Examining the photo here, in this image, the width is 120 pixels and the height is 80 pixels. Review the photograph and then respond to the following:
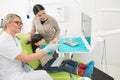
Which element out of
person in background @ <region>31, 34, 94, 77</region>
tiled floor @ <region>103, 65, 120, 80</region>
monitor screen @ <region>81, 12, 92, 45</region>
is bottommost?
tiled floor @ <region>103, 65, 120, 80</region>

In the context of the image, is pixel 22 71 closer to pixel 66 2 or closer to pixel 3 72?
pixel 3 72

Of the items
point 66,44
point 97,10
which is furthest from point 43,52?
point 66,44

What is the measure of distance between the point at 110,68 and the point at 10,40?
226 centimetres

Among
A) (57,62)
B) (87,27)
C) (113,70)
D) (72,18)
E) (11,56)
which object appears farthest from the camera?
(72,18)

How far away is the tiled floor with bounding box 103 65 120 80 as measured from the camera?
2954 millimetres

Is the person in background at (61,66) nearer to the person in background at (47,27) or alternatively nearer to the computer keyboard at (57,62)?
the computer keyboard at (57,62)

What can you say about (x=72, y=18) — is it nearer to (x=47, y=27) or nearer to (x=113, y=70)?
(x=47, y=27)

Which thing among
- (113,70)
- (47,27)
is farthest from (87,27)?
(113,70)

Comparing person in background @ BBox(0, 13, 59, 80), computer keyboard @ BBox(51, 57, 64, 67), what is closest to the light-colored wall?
computer keyboard @ BBox(51, 57, 64, 67)

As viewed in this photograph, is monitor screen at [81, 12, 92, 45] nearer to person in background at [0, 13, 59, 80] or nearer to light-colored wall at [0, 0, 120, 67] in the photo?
light-colored wall at [0, 0, 120, 67]

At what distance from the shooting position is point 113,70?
3.17 m

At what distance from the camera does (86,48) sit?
7.75 ft

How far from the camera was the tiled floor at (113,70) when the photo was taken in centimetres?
295

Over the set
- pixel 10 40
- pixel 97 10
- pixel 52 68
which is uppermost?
pixel 97 10
